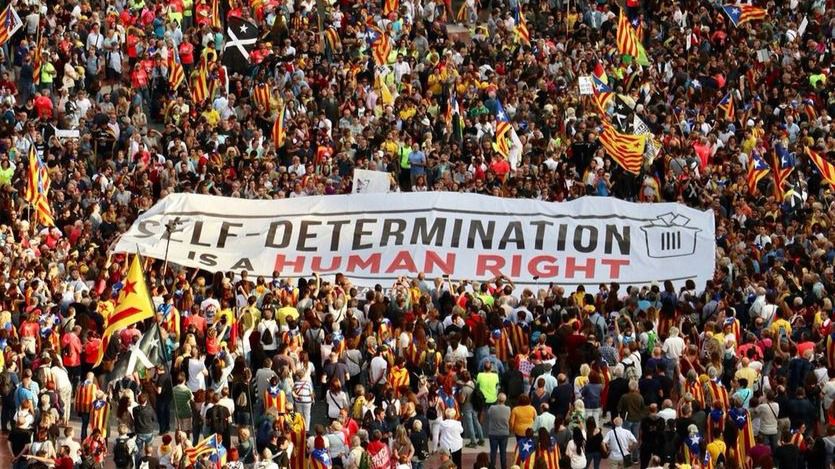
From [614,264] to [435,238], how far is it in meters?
2.97

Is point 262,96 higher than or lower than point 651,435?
higher

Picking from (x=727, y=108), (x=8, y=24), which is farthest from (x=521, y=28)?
(x=8, y=24)

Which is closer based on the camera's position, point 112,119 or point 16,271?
point 16,271

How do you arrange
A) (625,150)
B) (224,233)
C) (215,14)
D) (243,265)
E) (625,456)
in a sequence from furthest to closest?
(215,14), (625,150), (224,233), (243,265), (625,456)

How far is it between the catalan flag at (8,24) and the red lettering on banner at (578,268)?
12.5m

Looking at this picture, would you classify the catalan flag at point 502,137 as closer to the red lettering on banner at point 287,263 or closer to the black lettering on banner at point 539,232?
the black lettering on banner at point 539,232

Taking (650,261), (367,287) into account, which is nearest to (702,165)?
(650,261)

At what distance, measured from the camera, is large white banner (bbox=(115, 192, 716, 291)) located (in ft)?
126

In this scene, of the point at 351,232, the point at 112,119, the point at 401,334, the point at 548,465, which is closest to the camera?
the point at 548,465

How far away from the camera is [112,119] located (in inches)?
1684

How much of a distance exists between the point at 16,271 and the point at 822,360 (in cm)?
1233

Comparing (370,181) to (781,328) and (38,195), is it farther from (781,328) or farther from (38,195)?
(781,328)

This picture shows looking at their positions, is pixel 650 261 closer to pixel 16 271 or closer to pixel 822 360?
pixel 822 360

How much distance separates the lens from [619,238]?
129 ft
